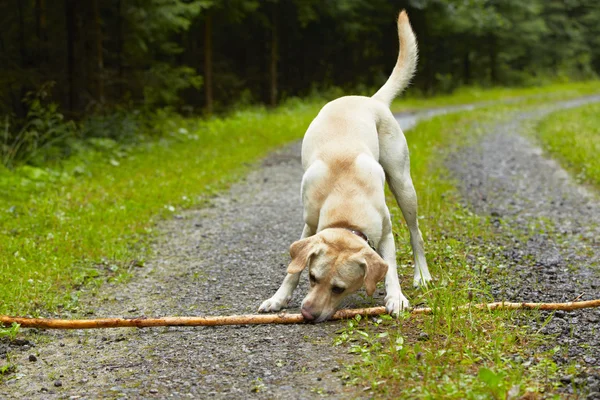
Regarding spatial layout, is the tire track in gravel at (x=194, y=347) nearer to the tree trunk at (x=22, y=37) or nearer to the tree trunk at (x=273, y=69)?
the tree trunk at (x=22, y=37)

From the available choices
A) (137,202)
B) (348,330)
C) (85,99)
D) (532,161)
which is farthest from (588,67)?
(348,330)

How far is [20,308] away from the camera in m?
5.06

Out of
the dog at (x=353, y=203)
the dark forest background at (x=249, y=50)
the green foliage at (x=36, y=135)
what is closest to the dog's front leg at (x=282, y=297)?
the dog at (x=353, y=203)

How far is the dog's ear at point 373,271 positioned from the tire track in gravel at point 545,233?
3.33 feet

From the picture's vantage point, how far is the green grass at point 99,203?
5797 mm

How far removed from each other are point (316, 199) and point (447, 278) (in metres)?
1.17

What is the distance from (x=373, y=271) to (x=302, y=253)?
0.48m

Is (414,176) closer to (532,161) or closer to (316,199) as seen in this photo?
(532,161)

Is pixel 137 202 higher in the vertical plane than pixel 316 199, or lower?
lower

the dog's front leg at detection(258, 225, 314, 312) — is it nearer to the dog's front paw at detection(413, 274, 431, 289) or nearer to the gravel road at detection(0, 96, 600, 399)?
→ the gravel road at detection(0, 96, 600, 399)

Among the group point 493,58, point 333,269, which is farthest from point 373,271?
point 493,58

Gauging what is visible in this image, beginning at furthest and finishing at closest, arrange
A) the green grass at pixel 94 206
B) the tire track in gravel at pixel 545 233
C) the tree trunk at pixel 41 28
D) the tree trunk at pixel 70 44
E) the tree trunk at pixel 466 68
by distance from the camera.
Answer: the tree trunk at pixel 466 68, the tree trunk at pixel 41 28, the tree trunk at pixel 70 44, the green grass at pixel 94 206, the tire track in gravel at pixel 545 233

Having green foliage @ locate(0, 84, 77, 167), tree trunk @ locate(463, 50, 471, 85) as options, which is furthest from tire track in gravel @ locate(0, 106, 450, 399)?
tree trunk @ locate(463, 50, 471, 85)

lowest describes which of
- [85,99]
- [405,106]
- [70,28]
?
[405,106]
